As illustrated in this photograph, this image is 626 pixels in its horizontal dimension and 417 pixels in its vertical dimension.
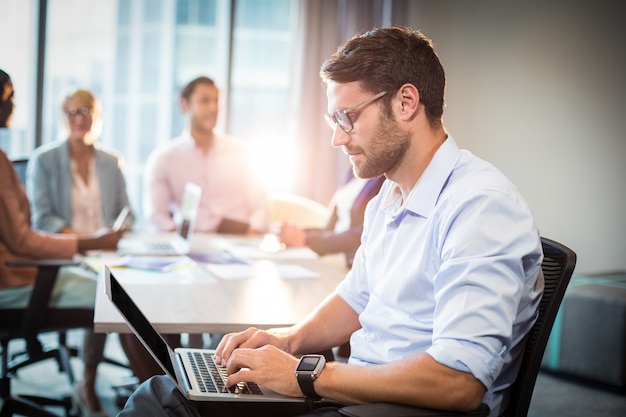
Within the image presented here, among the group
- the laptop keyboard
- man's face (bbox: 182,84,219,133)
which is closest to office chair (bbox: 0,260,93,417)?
the laptop keyboard

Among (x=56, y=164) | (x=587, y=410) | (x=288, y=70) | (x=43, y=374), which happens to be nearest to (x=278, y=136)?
(x=288, y=70)

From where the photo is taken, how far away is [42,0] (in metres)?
5.15

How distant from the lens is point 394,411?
129cm

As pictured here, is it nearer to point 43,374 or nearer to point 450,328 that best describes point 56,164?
point 43,374

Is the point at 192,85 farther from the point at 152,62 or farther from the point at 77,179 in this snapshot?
the point at 152,62

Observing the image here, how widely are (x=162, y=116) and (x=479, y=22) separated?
8.49ft

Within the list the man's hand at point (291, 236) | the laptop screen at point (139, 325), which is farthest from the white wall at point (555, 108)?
the laptop screen at point (139, 325)

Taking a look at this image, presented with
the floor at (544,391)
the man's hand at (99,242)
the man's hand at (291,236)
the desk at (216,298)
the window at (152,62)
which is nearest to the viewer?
the desk at (216,298)

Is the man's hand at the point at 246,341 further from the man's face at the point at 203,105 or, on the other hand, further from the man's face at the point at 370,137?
the man's face at the point at 203,105

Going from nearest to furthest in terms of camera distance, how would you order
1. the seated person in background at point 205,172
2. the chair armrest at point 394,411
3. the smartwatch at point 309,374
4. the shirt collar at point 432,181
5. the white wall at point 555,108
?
the chair armrest at point 394,411, the smartwatch at point 309,374, the shirt collar at point 432,181, the seated person in background at point 205,172, the white wall at point 555,108

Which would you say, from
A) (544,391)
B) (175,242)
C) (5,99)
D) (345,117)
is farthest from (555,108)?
(345,117)

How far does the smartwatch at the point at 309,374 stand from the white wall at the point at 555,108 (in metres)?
3.89

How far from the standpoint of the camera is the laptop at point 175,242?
3107 mm

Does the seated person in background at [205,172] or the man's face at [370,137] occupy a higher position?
the man's face at [370,137]
